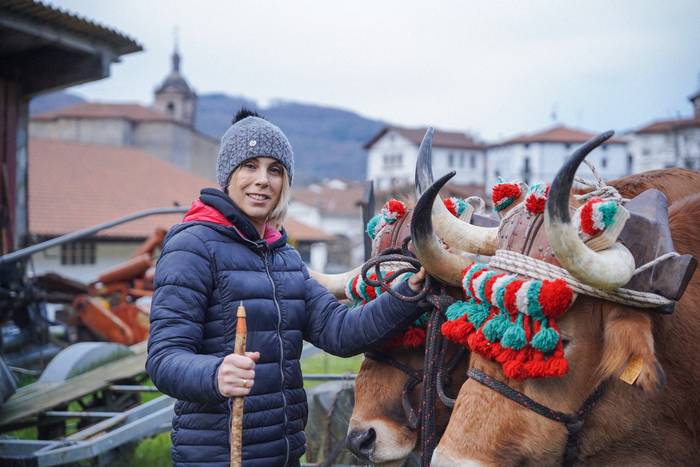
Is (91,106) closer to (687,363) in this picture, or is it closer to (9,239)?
(9,239)

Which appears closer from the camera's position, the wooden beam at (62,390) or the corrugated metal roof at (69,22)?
the wooden beam at (62,390)

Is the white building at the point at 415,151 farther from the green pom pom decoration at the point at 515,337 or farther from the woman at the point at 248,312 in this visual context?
the green pom pom decoration at the point at 515,337

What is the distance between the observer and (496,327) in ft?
7.64

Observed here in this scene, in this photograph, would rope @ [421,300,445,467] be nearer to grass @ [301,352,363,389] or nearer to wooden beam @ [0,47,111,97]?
grass @ [301,352,363,389]

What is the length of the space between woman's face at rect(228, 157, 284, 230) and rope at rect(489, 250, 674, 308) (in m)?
1.09

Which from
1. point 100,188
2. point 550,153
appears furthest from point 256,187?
point 550,153

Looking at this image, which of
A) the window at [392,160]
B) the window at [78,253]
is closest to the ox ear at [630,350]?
the window at [78,253]

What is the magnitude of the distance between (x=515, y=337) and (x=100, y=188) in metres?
31.1

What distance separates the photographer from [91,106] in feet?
200

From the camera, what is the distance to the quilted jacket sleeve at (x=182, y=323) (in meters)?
2.46

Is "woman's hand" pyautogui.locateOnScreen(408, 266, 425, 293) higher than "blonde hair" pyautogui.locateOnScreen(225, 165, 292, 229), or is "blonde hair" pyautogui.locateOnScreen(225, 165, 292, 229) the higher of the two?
"blonde hair" pyautogui.locateOnScreen(225, 165, 292, 229)

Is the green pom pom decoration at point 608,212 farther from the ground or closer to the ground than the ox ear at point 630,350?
farther from the ground

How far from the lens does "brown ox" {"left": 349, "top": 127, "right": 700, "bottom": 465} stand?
2953 millimetres

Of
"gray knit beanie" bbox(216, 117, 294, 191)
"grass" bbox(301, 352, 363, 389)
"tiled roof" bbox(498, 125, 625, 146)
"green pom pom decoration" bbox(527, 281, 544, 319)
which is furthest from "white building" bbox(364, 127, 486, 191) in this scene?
"green pom pom decoration" bbox(527, 281, 544, 319)
